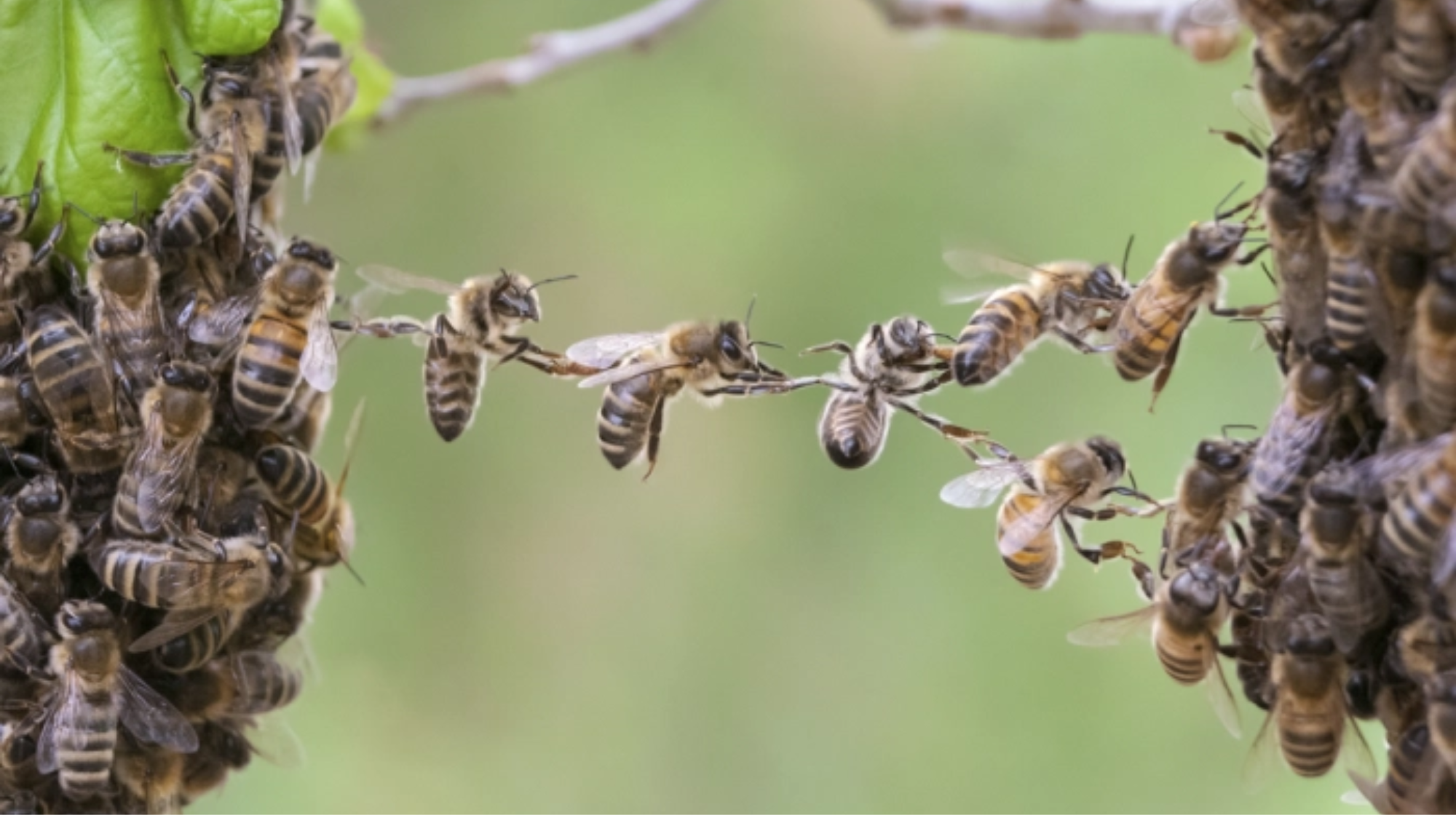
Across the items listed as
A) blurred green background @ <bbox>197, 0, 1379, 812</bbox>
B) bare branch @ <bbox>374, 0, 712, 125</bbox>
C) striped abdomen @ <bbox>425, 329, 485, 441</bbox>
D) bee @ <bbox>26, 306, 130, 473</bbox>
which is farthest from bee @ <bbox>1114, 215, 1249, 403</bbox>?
blurred green background @ <bbox>197, 0, 1379, 812</bbox>

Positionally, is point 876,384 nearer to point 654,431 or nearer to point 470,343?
point 654,431

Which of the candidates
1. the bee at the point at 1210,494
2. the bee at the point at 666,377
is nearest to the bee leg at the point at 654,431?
the bee at the point at 666,377

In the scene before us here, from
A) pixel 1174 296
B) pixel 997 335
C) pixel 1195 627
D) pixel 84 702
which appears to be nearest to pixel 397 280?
pixel 84 702

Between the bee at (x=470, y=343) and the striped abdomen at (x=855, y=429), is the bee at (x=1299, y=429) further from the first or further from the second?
Answer: the bee at (x=470, y=343)

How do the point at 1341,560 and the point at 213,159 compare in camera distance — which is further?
the point at 213,159

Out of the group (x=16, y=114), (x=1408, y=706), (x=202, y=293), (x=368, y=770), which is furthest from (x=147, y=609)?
(x=368, y=770)

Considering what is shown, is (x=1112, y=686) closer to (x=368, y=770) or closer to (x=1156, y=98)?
(x=1156, y=98)
